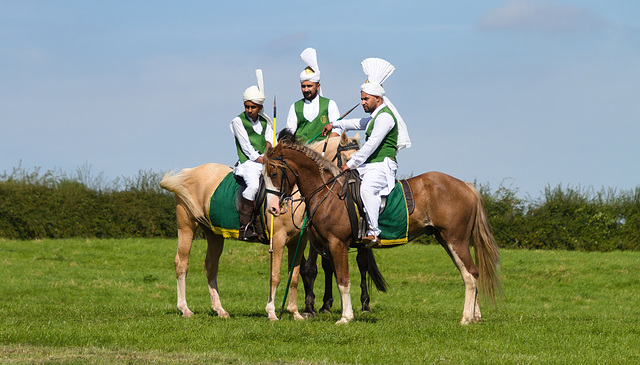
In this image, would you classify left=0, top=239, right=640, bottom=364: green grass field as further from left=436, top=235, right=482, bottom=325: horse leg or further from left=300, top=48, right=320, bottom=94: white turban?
left=300, top=48, right=320, bottom=94: white turban

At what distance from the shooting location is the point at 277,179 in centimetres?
941

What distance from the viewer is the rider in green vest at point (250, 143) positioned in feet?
35.3

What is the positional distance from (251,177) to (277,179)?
1.43 meters

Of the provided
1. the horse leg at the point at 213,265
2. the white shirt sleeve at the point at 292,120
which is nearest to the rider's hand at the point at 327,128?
the white shirt sleeve at the point at 292,120

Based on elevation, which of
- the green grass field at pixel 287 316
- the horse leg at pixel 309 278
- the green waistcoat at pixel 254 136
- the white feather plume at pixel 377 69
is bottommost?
the green grass field at pixel 287 316

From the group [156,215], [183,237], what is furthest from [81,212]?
[183,237]

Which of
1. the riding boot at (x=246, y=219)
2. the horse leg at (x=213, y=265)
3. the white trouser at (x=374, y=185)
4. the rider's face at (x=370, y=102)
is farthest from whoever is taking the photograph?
the horse leg at (x=213, y=265)

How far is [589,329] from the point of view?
9.94m

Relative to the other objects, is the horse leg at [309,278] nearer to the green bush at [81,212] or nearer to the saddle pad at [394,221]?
the saddle pad at [394,221]

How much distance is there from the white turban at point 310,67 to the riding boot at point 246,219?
80.7 inches

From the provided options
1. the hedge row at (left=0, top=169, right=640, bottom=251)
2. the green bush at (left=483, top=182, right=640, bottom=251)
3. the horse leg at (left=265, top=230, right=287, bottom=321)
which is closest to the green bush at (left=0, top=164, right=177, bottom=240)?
the hedge row at (left=0, top=169, right=640, bottom=251)

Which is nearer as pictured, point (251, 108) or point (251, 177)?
point (251, 177)

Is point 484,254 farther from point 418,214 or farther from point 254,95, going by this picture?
point 254,95

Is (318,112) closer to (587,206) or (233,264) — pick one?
(233,264)
